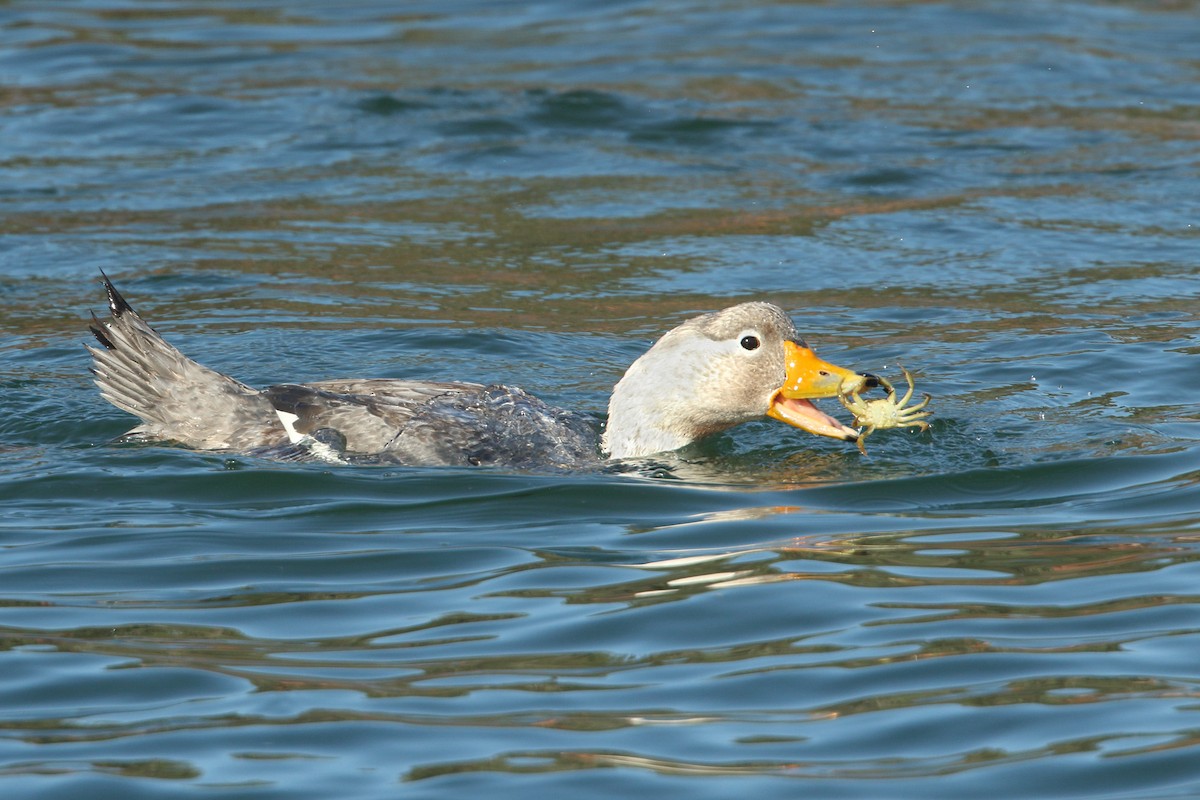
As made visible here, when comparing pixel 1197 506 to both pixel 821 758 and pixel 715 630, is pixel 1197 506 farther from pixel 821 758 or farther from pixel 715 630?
pixel 821 758

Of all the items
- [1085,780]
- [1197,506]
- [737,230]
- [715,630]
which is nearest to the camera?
[1085,780]

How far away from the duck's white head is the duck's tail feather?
5.55 feet

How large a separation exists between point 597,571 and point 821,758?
188cm

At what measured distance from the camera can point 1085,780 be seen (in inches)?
176

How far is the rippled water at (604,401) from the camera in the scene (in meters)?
4.87

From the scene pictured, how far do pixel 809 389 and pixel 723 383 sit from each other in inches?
15.8

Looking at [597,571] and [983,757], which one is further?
[597,571]

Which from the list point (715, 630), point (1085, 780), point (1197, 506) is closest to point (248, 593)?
point (715, 630)

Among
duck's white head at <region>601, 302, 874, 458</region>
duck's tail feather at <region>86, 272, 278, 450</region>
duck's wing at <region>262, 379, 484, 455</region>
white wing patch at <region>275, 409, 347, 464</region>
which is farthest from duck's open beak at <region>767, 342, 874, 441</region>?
duck's tail feather at <region>86, 272, 278, 450</region>

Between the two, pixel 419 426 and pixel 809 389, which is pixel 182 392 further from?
pixel 809 389

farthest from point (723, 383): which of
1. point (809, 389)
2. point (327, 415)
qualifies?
point (327, 415)

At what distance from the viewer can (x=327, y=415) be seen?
7.75m

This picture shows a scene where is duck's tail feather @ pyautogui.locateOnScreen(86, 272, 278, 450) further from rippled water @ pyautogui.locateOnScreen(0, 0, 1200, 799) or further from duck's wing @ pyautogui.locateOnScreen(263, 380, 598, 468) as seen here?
rippled water @ pyautogui.locateOnScreen(0, 0, 1200, 799)

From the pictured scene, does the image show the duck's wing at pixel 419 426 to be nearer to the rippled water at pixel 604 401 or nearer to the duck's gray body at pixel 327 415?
the duck's gray body at pixel 327 415
